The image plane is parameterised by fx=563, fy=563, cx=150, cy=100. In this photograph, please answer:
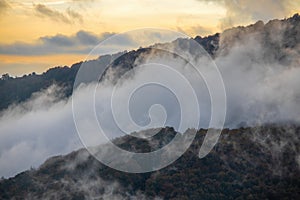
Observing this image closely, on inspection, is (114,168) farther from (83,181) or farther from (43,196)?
(43,196)

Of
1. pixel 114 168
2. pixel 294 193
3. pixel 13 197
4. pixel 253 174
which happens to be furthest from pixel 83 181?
pixel 294 193

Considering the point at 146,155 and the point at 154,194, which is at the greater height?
the point at 146,155

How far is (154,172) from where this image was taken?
19638 cm

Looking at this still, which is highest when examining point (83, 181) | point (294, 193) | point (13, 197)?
point (294, 193)

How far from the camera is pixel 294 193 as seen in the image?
18288 cm

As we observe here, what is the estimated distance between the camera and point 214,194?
184 meters

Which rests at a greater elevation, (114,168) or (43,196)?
(114,168)

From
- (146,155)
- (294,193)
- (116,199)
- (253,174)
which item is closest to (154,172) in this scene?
(146,155)

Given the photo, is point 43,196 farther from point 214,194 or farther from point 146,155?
point 214,194

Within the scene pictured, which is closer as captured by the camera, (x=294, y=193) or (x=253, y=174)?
(x=294, y=193)

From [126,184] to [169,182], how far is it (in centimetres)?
1466

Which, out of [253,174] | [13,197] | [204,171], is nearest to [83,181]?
[13,197]

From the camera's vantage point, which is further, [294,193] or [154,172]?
[154,172]

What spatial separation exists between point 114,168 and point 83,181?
12.0m
